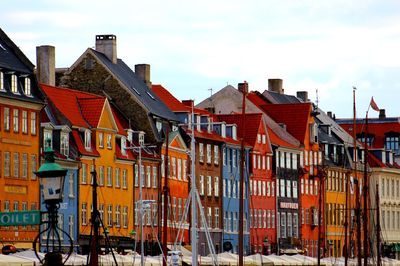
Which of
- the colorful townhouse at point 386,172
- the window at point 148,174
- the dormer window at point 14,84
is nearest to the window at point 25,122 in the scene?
the dormer window at point 14,84

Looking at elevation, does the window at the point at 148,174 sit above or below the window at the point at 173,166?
below

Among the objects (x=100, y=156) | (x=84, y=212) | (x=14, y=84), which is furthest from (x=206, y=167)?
(x=14, y=84)

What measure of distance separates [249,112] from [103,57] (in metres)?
29.4

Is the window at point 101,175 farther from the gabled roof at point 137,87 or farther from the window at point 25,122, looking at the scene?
the window at point 25,122

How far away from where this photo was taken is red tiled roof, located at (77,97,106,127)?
9381cm

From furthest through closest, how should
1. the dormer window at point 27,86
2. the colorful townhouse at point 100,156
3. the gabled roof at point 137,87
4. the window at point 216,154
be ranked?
the window at point 216,154 < the gabled roof at point 137,87 < the colorful townhouse at point 100,156 < the dormer window at point 27,86

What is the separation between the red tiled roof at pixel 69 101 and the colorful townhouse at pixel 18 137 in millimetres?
5660

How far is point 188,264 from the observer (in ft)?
278

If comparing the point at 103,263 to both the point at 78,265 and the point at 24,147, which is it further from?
the point at 24,147

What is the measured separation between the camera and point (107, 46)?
106 m

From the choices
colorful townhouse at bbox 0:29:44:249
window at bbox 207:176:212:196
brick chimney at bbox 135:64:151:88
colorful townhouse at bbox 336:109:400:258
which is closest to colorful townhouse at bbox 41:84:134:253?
colorful townhouse at bbox 0:29:44:249

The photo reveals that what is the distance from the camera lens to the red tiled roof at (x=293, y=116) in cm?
13350

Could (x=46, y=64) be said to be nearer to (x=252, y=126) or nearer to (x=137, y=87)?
(x=137, y=87)

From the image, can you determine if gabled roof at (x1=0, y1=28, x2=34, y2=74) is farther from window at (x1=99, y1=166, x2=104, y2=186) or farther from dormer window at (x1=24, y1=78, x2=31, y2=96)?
window at (x1=99, y1=166, x2=104, y2=186)
